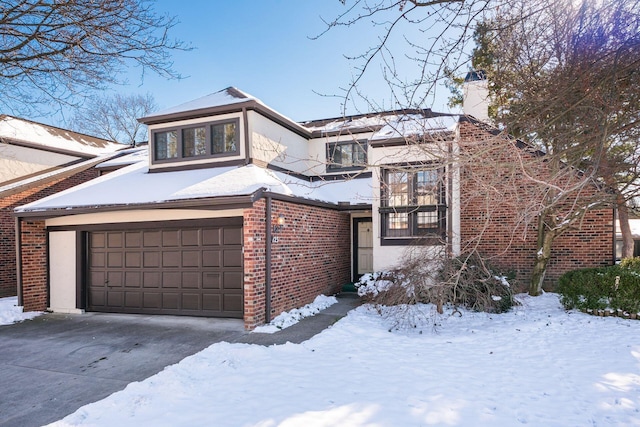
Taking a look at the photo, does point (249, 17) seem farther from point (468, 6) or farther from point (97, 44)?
point (468, 6)

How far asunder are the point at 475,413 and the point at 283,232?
211 inches

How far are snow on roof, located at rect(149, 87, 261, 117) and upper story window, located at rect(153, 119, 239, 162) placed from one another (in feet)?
1.58

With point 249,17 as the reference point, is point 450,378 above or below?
below

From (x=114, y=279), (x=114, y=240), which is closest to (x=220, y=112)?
(x=114, y=240)

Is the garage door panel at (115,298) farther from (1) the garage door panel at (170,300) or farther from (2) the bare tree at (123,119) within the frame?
(2) the bare tree at (123,119)

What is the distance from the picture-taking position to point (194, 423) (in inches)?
150

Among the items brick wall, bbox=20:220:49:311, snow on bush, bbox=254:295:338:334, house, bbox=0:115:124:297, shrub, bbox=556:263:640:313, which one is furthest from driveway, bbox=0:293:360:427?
shrub, bbox=556:263:640:313

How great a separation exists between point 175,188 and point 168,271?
199cm

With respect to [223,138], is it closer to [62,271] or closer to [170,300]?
[170,300]

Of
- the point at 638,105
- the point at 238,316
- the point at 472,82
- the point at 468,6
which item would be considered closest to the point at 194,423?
the point at 238,316

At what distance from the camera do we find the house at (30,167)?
450 inches

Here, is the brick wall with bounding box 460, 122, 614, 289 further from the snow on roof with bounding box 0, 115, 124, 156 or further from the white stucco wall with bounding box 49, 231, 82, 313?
the snow on roof with bounding box 0, 115, 124, 156

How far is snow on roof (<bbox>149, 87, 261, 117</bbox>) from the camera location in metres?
10.0

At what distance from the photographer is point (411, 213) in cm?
982
